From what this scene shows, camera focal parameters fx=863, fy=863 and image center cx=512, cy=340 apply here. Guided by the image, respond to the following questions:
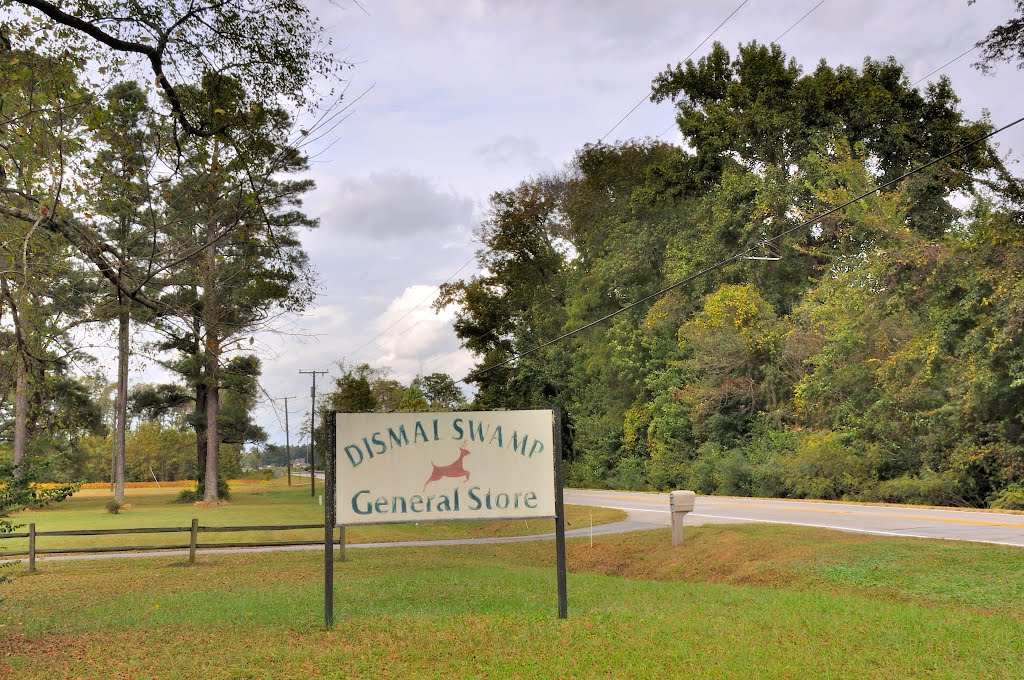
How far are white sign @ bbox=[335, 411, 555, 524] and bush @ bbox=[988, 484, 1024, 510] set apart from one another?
60.1 ft

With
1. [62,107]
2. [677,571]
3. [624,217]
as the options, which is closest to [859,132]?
[624,217]

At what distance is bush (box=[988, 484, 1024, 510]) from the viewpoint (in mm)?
22922

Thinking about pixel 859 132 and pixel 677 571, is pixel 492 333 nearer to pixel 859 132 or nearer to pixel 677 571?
pixel 859 132

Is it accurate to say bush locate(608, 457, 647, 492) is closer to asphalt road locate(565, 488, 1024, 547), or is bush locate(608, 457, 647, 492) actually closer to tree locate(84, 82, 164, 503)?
asphalt road locate(565, 488, 1024, 547)

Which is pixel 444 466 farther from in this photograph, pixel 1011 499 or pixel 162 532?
pixel 1011 499

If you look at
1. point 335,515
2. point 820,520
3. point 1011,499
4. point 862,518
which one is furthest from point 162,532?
point 1011,499

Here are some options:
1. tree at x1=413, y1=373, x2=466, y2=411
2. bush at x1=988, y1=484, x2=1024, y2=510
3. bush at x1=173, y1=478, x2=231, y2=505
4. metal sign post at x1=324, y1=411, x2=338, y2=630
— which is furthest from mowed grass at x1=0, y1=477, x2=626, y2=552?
tree at x1=413, y1=373, x2=466, y2=411

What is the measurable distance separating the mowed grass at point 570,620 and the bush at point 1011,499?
9.73 metres

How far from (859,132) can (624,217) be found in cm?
1527

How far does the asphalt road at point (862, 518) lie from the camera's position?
631 inches

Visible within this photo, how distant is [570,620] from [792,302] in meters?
32.8

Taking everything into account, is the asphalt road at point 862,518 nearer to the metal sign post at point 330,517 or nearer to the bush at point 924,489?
the bush at point 924,489

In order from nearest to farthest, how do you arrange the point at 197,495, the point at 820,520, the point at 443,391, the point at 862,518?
1. the point at 862,518
2. the point at 820,520
3. the point at 197,495
4. the point at 443,391

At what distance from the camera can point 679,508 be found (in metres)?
18.2
